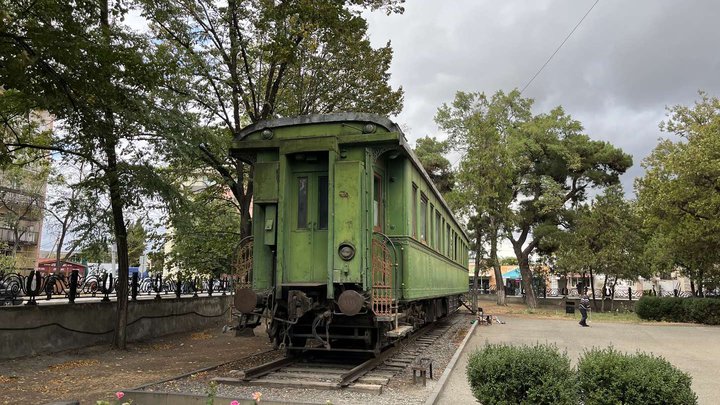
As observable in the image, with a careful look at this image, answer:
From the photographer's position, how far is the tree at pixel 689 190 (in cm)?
1964

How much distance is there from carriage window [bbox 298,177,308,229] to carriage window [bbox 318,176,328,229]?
23 cm

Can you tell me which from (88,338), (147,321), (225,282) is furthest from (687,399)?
(225,282)

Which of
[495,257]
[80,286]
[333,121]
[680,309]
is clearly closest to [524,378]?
[333,121]

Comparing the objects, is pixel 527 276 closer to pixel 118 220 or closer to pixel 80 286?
pixel 80 286

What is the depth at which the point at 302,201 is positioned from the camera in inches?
327

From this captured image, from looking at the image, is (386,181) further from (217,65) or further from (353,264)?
(217,65)

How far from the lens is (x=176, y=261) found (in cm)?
1714

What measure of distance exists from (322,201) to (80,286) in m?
7.24

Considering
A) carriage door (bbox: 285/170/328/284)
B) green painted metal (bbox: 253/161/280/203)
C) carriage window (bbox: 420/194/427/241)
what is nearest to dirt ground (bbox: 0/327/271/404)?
carriage door (bbox: 285/170/328/284)

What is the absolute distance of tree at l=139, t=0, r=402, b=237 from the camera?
40.4 feet

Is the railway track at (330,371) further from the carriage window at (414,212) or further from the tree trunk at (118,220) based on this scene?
the tree trunk at (118,220)

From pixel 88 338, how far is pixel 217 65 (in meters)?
7.55

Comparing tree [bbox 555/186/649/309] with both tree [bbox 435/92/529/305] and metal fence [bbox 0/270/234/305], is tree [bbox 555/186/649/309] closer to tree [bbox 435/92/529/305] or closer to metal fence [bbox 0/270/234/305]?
tree [bbox 435/92/529/305]

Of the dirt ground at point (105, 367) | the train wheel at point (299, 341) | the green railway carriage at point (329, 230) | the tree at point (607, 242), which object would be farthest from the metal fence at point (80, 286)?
the tree at point (607, 242)
